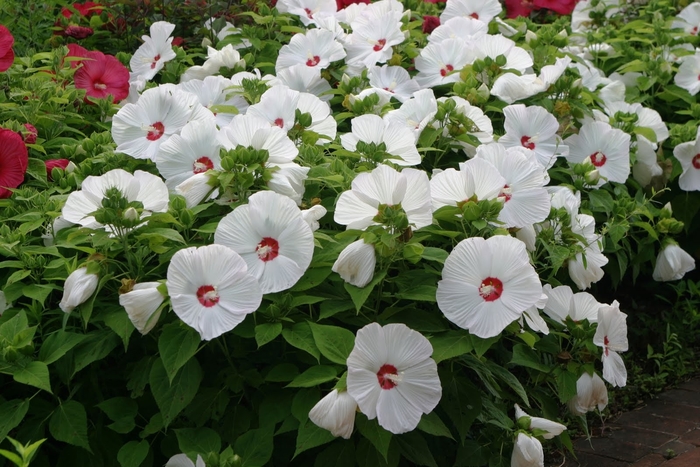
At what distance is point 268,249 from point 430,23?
88.6 inches

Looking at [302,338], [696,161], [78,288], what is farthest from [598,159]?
[78,288]

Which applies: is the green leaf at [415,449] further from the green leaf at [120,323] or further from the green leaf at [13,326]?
the green leaf at [13,326]

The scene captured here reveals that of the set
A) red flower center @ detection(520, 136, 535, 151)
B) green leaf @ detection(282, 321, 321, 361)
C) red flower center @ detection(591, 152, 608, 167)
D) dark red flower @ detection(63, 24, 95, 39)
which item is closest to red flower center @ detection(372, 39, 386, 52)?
red flower center @ detection(520, 136, 535, 151)

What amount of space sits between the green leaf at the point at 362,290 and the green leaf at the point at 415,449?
36 centimetres

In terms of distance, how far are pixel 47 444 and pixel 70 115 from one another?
1.24 m

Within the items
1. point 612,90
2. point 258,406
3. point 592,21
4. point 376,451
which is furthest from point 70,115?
point 592,21

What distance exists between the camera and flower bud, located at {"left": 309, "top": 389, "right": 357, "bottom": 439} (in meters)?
1.89

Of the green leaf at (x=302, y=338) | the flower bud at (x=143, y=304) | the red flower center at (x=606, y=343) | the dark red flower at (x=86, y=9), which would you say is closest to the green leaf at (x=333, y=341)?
the green leaf at (x=302, y=338)

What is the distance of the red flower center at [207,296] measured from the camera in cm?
194

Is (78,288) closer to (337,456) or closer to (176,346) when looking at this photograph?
(176,346)

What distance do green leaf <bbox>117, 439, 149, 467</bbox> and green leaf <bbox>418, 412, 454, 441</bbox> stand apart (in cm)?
63

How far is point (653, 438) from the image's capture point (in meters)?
3.25

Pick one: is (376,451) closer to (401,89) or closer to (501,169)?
(501,169)

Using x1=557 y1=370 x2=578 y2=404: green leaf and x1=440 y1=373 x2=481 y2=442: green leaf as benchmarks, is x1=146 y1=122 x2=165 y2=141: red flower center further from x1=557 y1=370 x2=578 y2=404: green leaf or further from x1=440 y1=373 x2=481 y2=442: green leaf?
x1=557 y1=370 x2=578 y2=404: green leaf
